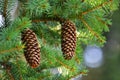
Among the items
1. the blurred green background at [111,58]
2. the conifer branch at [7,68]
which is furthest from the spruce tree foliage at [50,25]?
the blurred green background at [111,58]

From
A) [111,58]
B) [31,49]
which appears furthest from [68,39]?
[111,58]

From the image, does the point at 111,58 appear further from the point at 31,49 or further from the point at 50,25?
the point at 31,49

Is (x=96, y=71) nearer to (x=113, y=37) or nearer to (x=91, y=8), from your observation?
(x=113, y=37)

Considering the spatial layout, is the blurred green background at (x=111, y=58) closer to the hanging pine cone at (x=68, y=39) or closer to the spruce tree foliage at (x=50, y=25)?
the spruce tree foliage at (x=50, y=25)

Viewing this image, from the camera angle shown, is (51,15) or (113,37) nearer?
(51,15)

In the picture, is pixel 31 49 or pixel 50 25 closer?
pixel 31 49

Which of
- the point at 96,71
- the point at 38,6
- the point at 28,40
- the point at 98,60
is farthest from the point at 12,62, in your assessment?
the point at 98,60
